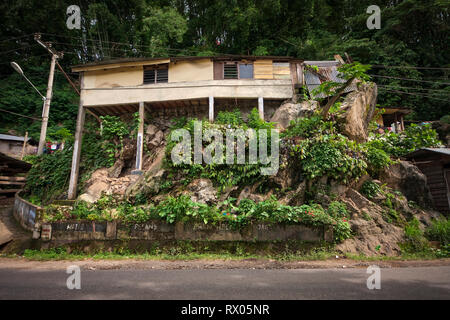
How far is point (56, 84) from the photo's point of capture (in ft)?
88.0

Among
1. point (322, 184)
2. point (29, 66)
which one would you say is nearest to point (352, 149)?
point (322, 184)

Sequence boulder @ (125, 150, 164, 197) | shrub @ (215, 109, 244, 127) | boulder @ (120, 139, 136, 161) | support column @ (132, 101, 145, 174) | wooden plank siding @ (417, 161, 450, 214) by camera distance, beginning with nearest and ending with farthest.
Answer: boulder @ (125, 150, 164, 197) < wooden plank siding @ (417, 161, 450, 214) < shrub @ (215, 109, 244, 127) < support column @ (132, 101, 145, 174) < boulder @ (120, 139, 136, 161)

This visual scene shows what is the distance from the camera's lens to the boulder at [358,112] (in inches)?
413

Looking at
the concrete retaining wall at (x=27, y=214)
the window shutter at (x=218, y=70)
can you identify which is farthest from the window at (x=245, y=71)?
the concrete retaining wall at (x=27, y=214)

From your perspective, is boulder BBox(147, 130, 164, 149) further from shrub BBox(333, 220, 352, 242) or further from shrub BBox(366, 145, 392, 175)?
shrub BBox(366, 145, 392, 175)

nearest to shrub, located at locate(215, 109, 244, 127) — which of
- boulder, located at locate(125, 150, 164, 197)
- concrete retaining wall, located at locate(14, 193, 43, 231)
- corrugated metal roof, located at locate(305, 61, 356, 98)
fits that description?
boulder, located at locate(125, 150, 164, 197)

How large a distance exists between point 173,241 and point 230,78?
10.6 metres

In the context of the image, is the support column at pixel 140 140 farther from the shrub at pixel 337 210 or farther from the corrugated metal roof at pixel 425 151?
the corrugated metal roof at pixel 425 151

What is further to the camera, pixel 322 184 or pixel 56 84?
pixel 56 84

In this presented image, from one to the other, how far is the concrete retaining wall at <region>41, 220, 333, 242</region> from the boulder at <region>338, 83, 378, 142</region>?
5.76 meters

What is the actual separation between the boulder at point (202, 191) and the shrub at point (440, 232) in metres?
8.69

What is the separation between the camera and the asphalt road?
3.67 m
